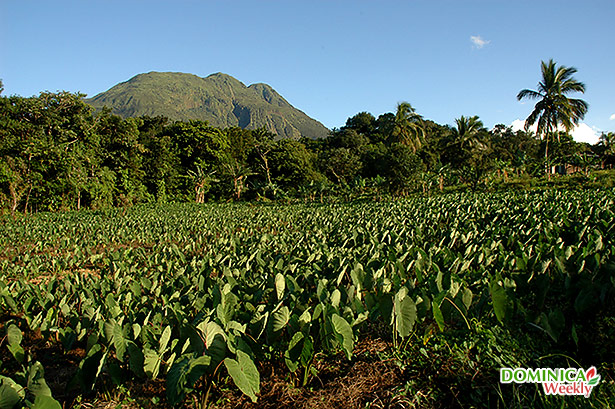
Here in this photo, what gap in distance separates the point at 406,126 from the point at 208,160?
22715 millimetres

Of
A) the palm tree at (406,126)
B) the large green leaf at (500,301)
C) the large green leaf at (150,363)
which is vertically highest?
the palm tree at (406,126)

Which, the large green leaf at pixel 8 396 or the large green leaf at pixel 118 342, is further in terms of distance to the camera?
the large green leaf at pixel 118 342

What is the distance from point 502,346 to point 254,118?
205 m

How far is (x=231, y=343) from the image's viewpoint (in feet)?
7.34

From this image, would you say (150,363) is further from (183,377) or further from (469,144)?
(469,144)

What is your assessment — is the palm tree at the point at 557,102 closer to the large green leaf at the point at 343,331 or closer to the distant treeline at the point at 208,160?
the distant treeline at the point at 208,160

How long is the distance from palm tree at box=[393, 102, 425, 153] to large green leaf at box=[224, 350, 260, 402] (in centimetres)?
3669

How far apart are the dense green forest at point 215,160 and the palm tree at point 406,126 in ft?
0.36

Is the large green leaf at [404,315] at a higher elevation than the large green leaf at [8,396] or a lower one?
higher

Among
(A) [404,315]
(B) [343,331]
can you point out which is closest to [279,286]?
(B) [343,331]

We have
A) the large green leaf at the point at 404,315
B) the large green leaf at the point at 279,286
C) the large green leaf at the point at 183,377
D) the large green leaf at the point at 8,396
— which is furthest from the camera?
the large green leaf at the point at 279,286

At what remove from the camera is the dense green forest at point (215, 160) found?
21.7m

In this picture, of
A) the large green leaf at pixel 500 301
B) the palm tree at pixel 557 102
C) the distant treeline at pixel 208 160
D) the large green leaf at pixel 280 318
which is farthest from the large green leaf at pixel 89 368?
the palm tree at pixel 557 102

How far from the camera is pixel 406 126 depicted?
36531 mm
